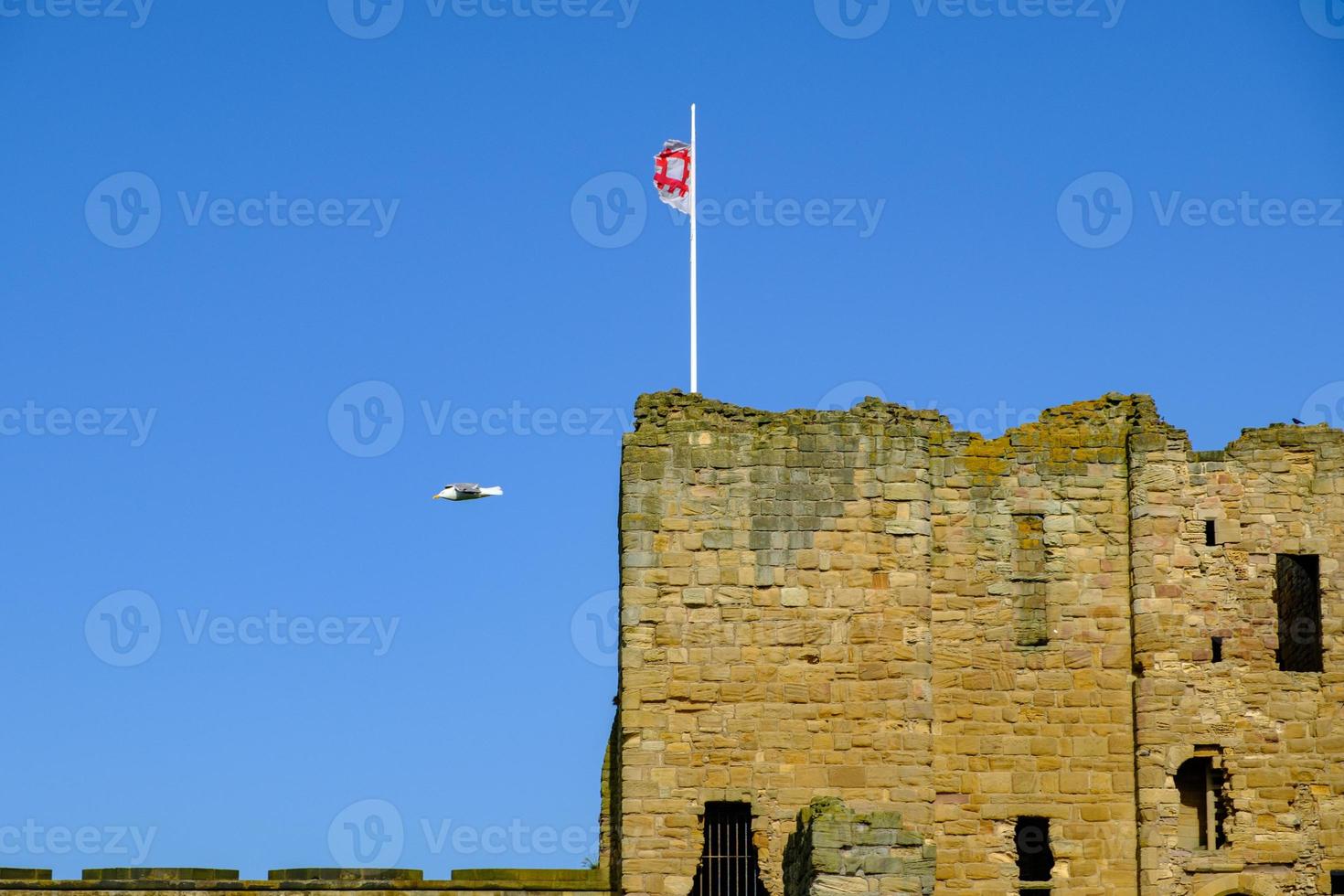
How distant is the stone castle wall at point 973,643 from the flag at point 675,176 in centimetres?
448

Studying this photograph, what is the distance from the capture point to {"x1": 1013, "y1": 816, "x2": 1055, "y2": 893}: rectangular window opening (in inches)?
1471

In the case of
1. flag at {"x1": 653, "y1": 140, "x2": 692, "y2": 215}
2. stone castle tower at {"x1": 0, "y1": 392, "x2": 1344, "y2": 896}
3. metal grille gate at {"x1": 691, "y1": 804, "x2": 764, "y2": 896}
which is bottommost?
metal grille gate at {"x1": 691, "y1": 804, "x2": 764, "y2": 896}

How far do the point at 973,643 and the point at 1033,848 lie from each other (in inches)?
122

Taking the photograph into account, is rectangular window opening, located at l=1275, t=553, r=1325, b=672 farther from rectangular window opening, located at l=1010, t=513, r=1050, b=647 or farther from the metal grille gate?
the metal grille gate

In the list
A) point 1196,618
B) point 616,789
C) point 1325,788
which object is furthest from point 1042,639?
point 616,789

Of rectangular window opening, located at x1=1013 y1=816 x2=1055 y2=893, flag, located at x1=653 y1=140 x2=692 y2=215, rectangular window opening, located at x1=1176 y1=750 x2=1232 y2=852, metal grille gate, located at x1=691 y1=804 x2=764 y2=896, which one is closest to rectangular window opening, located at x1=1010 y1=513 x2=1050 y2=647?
rectangular window opening, located at x1=1013 y1=816 x2=1055 y2=893

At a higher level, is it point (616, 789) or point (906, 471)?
point (906, 471)

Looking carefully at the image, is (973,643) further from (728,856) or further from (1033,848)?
(728,856)

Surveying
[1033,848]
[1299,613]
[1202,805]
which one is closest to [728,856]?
[1033,848]

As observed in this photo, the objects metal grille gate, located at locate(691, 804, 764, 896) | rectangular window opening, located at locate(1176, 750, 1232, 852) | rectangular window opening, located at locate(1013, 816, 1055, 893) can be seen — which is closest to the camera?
metal grille gate, located at locate(691, 804, 764, 896)

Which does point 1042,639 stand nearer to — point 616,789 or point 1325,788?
point 1325,788

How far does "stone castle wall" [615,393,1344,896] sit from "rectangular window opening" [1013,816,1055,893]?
212mm

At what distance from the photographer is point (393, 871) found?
3825 cm

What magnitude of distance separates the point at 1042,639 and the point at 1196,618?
2.30m
